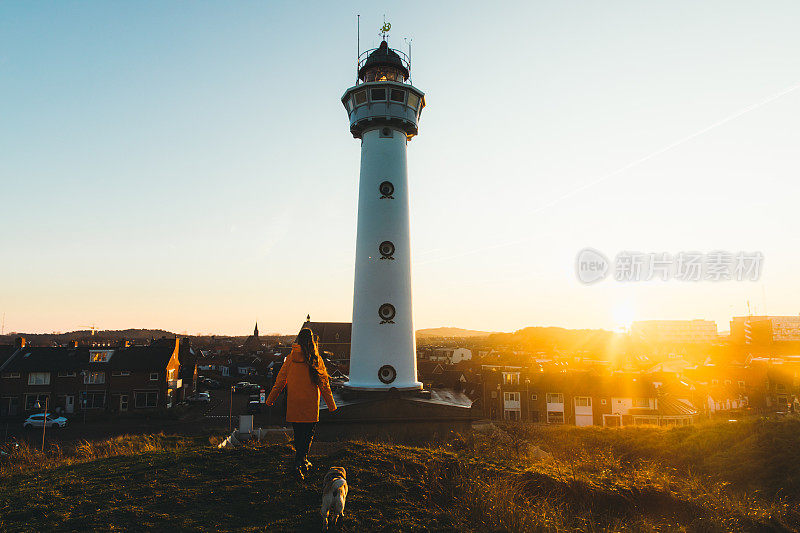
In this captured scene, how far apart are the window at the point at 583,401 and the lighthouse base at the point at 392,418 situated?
103ft

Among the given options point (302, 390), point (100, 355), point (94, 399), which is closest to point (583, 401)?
point (302, 390)

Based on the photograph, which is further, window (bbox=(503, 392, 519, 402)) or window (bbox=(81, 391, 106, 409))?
window (bbox=(503, 392, 519, 402))

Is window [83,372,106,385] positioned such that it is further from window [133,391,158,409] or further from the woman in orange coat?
the woman in orange coat

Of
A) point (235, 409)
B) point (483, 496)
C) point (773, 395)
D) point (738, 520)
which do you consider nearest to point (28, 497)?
point (483, 496)

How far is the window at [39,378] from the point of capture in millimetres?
45531

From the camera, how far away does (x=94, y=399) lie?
4659cm

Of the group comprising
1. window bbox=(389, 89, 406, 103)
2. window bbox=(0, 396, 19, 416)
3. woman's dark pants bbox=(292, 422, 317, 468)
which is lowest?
window bbox=(0, 396, 19, 416)

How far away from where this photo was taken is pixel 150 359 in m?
48.9

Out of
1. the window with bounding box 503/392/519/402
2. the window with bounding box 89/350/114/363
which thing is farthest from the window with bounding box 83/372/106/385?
the window with bounding box 503/392/519/402

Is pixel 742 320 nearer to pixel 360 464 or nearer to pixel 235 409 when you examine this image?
pixel 235 409

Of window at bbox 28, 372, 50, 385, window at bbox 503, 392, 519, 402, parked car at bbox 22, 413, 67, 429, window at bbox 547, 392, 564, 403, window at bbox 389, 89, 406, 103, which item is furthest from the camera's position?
window at bbox 503, 392, 519, 402

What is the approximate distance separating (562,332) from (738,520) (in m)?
189

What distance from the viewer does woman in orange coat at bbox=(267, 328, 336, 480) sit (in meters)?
8.09

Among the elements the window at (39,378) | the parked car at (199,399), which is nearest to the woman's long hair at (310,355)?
the window at (39,378)
